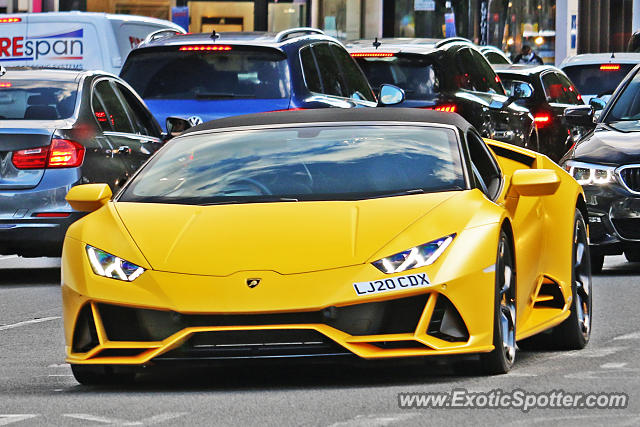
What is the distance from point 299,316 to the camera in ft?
23.7

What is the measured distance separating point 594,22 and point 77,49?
35.6m

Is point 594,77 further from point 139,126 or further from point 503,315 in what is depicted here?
point 503,315

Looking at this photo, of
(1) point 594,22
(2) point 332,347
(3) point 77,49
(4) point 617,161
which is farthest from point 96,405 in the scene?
(1) point 594,22

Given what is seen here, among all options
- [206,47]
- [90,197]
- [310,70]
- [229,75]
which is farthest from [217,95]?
[90,197]

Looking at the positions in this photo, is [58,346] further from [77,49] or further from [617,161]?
[77,49]

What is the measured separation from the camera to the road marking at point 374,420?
251 inches

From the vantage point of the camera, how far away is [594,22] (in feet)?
178

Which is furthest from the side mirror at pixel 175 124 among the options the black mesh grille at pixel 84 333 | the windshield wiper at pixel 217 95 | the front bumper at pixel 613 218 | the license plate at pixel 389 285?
the license plate at pixel 389 285

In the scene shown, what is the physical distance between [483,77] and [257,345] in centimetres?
1310

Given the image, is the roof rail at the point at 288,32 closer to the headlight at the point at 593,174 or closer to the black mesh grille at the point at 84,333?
the headlight at the point at 593,174

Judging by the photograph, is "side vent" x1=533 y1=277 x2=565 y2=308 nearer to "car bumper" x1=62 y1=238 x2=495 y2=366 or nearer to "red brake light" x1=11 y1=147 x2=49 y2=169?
"car bumper" x1=62 y1=238 x2=495 y2=366

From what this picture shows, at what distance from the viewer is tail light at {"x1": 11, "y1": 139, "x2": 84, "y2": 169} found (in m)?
13.3

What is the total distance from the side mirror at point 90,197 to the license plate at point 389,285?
186cm

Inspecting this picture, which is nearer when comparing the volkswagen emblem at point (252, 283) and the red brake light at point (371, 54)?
the volkswagen emblem at point (252, 283)
